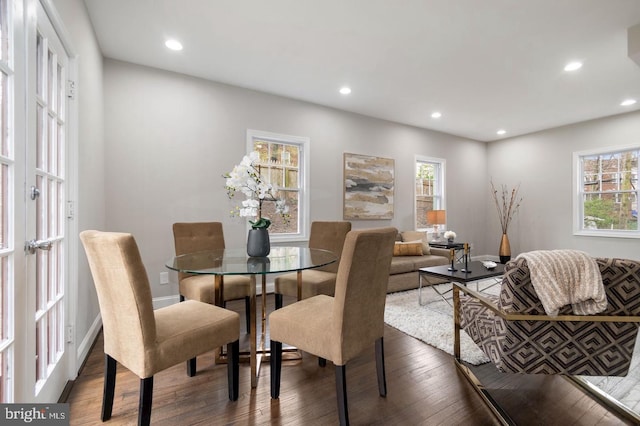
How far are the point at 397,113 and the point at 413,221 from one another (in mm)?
1932

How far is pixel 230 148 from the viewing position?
3707mm

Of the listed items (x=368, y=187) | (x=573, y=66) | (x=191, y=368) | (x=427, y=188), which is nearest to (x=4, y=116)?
(x=191, y=368)

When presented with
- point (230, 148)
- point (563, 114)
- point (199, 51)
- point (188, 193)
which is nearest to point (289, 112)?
point (230, 148)

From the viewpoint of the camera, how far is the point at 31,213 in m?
1.37

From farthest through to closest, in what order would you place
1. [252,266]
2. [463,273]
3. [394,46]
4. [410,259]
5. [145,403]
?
[410,259] → [463,273] → [394,46] → [252,266] → [145,403]

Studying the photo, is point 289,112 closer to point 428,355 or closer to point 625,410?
point 428,355

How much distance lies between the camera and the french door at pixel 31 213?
1.19 m

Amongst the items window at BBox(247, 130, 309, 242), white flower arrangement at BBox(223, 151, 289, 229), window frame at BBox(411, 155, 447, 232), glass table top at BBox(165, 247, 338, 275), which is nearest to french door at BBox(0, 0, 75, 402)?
glass table top at BBox(165, 247, 338, 275)

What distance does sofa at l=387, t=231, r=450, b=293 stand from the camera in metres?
4.11

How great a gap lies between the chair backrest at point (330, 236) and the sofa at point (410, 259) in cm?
117

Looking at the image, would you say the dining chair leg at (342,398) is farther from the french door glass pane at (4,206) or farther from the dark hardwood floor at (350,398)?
the french door glass pane at (4,206)

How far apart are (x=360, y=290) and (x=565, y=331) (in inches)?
40.5

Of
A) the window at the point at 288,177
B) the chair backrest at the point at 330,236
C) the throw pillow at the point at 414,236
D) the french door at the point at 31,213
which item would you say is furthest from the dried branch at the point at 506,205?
the french door at the point at 31,213

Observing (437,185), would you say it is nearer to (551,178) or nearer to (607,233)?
(551,178)
